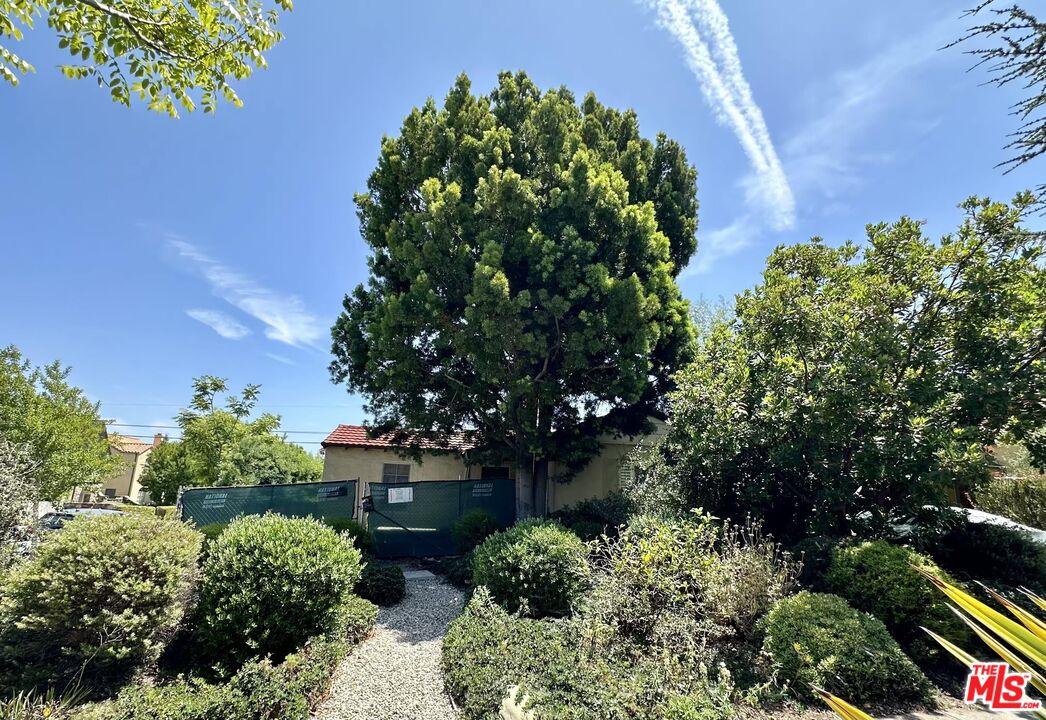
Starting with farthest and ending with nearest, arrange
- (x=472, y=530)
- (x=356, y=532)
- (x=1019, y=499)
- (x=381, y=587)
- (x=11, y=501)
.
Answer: (x=1019, y=499)
(x=472, y=530)
(x=356, y=532)
(x=381, y=587)
(x=11, y=501)

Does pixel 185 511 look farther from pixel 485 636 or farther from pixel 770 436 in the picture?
pixel 770 436

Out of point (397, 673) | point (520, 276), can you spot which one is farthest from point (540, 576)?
point (520, 276)

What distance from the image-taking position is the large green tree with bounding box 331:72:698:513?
8812 mm

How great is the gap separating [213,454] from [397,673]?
17645 mm

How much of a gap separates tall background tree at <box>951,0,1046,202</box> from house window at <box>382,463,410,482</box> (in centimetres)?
1632

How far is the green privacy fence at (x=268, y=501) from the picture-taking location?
907 cm

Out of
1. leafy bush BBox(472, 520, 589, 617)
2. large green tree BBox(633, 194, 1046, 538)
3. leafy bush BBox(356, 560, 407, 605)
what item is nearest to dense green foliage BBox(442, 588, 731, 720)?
leafy bush BBox(472, 520, 589, 617)

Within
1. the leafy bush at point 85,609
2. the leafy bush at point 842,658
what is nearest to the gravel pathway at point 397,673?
the leafy bush at point 85,609

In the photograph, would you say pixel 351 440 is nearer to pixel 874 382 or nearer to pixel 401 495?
pixel 401 495

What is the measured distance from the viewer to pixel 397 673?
4594mm

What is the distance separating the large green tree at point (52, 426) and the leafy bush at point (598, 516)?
563 inches

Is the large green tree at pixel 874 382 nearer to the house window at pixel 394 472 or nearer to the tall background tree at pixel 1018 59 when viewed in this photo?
the tall background tree at pixel 1018 59

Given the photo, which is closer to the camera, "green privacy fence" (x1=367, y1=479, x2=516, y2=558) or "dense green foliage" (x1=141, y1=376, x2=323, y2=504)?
"green privacy fence" (x1=367, y1=479, x2=516, y2=558)

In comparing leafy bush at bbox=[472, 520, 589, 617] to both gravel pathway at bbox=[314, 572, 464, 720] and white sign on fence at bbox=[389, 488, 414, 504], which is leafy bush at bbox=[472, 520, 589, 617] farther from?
white sign on fence at bbox=[389, 488, 414, 504]
